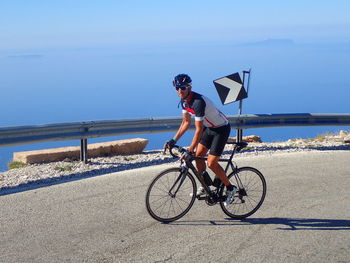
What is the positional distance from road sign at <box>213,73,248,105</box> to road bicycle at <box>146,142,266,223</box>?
182 inches

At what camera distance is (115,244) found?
579 cm

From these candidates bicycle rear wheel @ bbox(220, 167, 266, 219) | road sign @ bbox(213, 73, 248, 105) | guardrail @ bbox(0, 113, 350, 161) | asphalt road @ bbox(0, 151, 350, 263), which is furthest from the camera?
road sign @ bbox(213, 73, 248, 105)

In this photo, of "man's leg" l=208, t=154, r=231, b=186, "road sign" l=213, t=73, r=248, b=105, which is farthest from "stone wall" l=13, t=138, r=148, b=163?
"man's leg" l=208, t=154, r=231, b=186

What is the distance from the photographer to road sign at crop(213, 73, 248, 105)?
37.6 feet

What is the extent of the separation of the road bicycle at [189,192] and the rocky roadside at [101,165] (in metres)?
2.64

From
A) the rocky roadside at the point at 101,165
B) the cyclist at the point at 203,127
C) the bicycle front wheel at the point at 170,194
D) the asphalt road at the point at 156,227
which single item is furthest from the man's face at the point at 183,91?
the rocky roadside at the point at 101,165

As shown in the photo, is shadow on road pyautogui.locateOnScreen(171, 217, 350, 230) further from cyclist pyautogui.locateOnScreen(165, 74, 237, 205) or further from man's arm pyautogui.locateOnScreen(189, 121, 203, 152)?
man's arm pyautogui.locateOnScreen(189, 121, 203, 152)

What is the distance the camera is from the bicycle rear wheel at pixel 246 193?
6.89 meters

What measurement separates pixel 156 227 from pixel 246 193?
1.39 meters

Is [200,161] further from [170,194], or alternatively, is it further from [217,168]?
[170,194]

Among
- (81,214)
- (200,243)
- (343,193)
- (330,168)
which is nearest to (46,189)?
(81,214)

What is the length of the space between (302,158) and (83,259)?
631cm

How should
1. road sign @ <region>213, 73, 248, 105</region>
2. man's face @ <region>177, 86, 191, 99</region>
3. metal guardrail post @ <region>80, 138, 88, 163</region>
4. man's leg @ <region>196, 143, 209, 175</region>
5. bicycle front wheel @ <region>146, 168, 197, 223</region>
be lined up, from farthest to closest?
1. road sign @ <region>213, 73, 248, 105</region>
2. metal guardrail post @ <region>80, 138, 88, 163</region>
3. man's leg @ <region>196, 143, 209, 175</region>
4. bicycle front wheel @ <region>146, 168, 197, 223</region>
5. man's face @ <region>177, 86, 191, 99</region>

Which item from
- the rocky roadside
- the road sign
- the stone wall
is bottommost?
the rocky roadside
